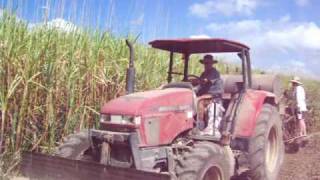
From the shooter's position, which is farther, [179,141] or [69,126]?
[69,126]

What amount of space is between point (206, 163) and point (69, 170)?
1.55m

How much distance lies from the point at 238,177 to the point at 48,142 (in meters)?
2.76

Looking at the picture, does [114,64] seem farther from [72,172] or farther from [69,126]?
[72,172]

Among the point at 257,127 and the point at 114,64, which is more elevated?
the point at 114,64

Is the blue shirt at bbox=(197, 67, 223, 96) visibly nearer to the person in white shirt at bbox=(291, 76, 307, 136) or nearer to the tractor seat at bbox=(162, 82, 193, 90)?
the tractor seat at bbox=(162, 82, 193, 90)

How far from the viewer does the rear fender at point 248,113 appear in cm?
676

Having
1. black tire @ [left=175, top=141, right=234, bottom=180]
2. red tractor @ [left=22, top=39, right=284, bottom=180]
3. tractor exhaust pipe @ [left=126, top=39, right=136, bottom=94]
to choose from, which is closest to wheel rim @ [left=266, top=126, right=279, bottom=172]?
red tractor @ [left=22, top=39, right=284, bottom=180]

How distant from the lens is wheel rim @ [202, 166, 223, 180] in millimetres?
5842

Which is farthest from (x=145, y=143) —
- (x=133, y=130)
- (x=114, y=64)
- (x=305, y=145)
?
(x=305, y=145)

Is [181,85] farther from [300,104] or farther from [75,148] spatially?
[300,104]

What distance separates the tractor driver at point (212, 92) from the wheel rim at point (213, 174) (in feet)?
1.99

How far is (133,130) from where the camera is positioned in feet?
18.7

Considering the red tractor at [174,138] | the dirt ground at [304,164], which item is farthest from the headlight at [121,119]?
the dirt ground at [304,164]

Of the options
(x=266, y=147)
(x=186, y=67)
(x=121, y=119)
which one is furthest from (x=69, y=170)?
(x=266, y=147)
